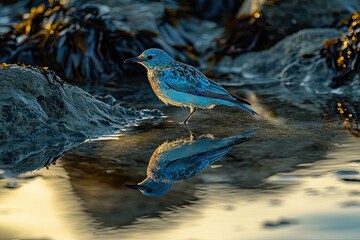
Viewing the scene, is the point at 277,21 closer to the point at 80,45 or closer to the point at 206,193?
the point at 80,45

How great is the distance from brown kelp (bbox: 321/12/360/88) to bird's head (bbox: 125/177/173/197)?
174 inches

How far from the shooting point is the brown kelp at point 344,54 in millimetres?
9234

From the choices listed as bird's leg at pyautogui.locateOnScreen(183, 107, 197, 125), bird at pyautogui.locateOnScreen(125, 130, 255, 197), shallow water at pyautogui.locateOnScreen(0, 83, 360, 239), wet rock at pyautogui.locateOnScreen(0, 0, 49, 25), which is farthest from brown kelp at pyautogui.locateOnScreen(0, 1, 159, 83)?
bird at pyautogui.locateOnScreen(125, 130, 255, 197)

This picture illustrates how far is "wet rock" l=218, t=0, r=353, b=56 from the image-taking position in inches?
434

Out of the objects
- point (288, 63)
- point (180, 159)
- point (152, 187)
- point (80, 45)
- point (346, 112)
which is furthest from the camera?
point (80, 45)

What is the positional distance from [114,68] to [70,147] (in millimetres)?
4074

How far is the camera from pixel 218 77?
1009 cm

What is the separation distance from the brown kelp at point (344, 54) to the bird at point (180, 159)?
272 centimetres

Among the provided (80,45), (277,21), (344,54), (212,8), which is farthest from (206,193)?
(212,8)

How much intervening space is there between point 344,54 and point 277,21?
197 centimetres

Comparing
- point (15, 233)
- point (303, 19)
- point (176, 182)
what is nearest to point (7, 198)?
point (15, 233)

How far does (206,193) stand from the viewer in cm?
499

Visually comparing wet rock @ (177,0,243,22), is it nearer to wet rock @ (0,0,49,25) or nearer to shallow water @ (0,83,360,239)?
wet rock @ (0,0,49,25)

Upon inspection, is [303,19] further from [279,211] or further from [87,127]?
[279,211]
